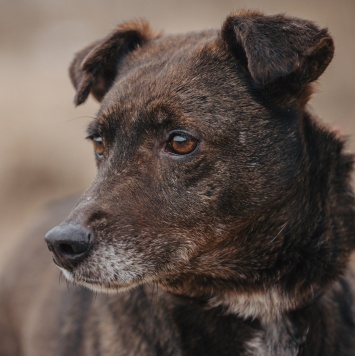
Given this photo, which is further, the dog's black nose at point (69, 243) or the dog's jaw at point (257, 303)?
→ the dog's jaw at point (257, 303)

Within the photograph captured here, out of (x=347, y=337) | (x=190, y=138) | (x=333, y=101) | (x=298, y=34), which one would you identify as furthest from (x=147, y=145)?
(x=333, y=101)

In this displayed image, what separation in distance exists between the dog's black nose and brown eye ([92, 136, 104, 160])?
2.12ft

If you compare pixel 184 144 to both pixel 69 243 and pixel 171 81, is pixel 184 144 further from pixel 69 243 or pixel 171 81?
pixel 69 243

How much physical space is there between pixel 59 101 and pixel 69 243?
896 centimetres

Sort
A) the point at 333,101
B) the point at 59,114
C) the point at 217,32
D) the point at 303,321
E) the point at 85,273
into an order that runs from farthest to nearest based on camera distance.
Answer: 1. the point at 59,114
2. the point at 333,101
3. the point at 217,32
4. the point at 303,321
5. the point at 85,273

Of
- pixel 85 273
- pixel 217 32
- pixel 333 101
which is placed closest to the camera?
pixel 85 273

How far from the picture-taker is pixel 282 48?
10.9ft

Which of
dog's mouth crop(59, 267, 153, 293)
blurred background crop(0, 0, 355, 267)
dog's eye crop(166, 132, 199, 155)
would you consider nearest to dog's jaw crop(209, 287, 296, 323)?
dog's mouth crop(59, 267, 153, 293)

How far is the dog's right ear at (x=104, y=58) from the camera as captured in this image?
4125 mm

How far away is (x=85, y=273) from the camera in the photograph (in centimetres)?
328

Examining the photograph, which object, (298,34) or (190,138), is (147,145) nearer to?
(190,138)

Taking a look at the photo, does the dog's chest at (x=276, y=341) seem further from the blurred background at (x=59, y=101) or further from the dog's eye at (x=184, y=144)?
the blurred background at (x=59, y=101)

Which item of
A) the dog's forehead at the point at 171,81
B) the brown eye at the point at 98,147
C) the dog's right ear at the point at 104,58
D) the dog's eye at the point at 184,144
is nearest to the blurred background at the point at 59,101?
the dog's right ear at the point at 104,58

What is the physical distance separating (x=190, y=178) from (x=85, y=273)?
0.64m
